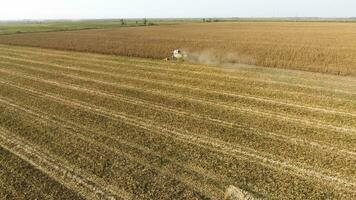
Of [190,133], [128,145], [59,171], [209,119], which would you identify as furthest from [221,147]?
[59,171]

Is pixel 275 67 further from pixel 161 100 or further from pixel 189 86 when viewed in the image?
pixel 161 100

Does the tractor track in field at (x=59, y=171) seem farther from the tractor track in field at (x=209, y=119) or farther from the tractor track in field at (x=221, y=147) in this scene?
the tractor track in field at (x=209, y=119)

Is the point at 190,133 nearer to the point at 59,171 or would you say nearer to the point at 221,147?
the point at 221,147

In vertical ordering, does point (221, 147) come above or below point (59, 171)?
above

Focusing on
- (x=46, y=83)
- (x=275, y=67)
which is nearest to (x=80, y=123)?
(x=46, y=83)

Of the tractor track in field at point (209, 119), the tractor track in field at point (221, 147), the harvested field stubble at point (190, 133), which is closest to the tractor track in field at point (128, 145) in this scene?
the harvested field stubble at point (190, 133)

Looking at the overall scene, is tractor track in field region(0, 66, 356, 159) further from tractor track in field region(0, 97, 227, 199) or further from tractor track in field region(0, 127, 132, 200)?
tractor track in field region(0, 127, 132, 200)

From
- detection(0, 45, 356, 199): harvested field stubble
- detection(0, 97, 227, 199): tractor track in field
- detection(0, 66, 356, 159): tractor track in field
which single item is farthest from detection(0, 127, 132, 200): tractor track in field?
detection(0, 66, 356, 159): tractor track in field
